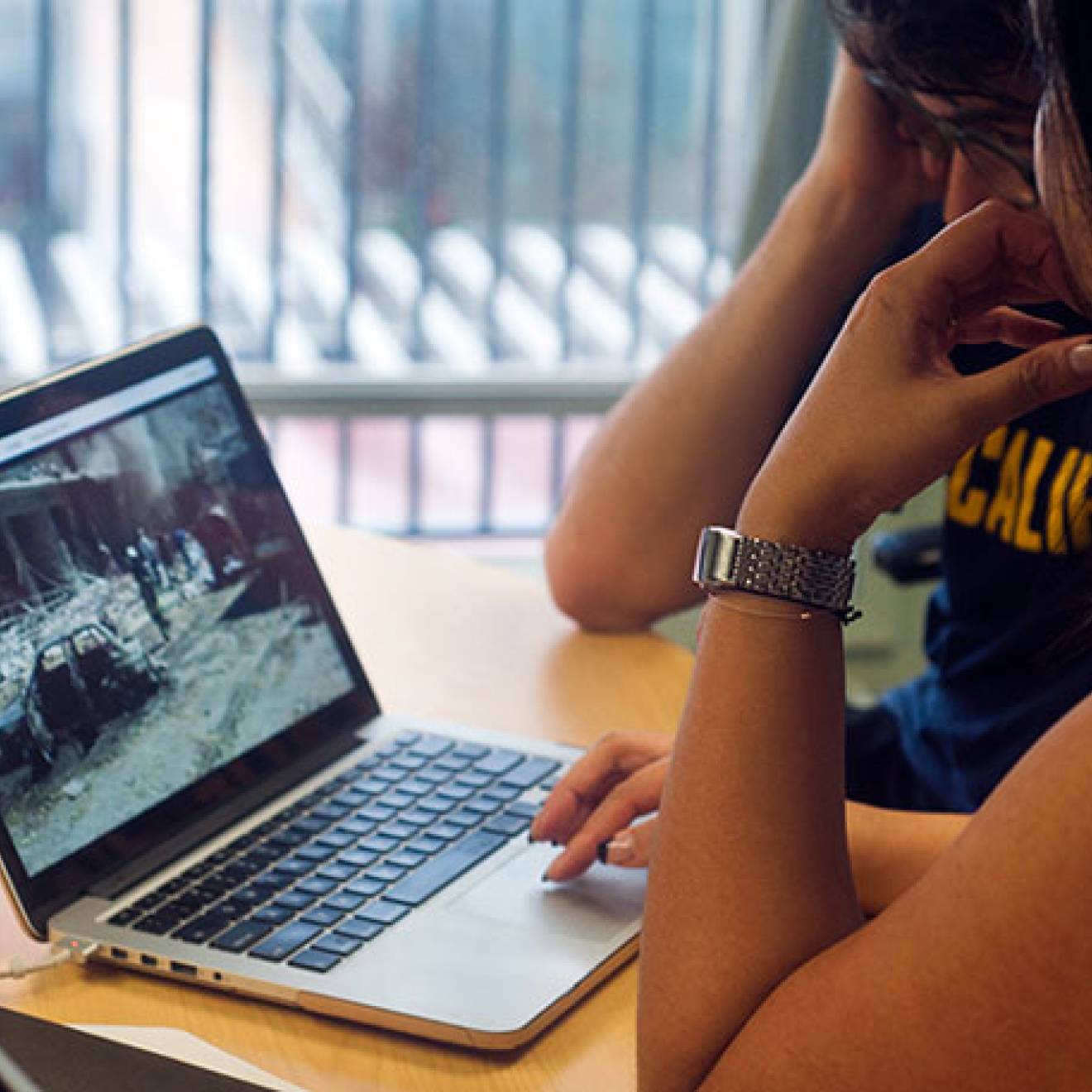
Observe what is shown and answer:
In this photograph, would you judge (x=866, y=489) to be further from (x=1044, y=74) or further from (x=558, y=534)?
(x=558, y=534)

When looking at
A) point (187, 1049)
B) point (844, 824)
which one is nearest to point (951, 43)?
point (844, 824)

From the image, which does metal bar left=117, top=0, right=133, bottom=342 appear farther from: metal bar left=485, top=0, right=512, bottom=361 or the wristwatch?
the wristwatch

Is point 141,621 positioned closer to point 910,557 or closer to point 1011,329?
point 1011,329

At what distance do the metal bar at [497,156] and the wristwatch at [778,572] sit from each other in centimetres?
192

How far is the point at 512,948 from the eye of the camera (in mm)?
865

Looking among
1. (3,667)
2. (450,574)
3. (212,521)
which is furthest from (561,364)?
(3,667)

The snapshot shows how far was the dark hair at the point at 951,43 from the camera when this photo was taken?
35.8 inches

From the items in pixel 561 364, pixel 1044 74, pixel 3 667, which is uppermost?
pixel 1044 74

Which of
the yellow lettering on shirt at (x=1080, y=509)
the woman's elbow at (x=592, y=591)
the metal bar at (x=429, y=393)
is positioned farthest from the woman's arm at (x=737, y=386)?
the metal bar at (x=429, y=393)

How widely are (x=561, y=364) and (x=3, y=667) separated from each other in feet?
6.22

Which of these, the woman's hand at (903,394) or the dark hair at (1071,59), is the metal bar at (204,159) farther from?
the dark hair at (1071,59)

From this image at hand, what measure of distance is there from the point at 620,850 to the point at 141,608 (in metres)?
0.27

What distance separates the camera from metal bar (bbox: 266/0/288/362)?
8.28 feet

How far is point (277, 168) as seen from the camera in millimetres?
2609
